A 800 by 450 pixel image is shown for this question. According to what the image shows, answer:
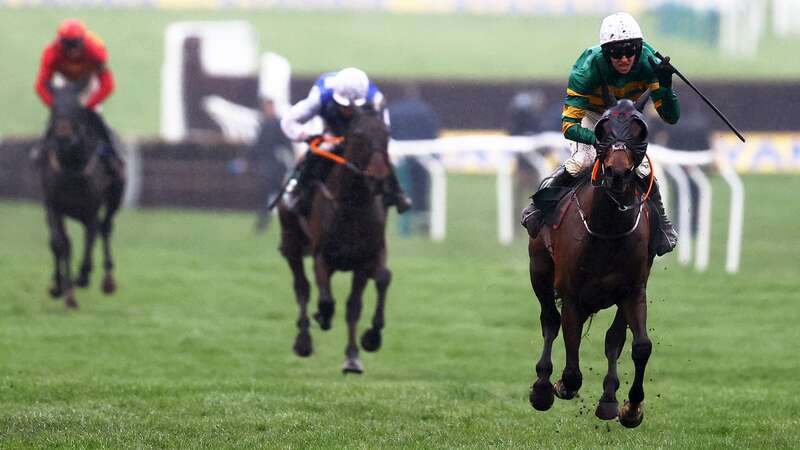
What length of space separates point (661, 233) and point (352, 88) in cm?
273

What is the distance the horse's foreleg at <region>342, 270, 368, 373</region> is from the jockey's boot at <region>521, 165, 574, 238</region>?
2322 mm

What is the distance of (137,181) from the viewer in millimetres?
23078

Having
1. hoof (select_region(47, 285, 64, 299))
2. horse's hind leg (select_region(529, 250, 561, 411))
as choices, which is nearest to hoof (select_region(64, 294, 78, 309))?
hoof (select_region(47, 285, 64, 299))

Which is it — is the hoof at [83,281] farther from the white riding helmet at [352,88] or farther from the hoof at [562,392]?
the hoof at [562,392]

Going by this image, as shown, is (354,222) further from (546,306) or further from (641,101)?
(641,101)

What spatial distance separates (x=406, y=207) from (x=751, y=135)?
53.8 feet

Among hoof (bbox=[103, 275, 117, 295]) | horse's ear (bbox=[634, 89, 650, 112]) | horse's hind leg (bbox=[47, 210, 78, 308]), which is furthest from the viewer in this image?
hoof (bbox=[103, 275, 117, 295])

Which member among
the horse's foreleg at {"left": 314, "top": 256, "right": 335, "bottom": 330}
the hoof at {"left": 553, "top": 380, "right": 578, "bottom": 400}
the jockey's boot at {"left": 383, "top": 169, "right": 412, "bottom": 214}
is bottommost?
the hoof at {"left": 553, "top": 380, "right": 578, "bottom": 400}

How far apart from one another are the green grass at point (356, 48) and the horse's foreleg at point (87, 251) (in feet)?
60.0

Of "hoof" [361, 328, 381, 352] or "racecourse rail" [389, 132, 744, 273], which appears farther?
"racecourse rail" [389, 132, 744, 273]

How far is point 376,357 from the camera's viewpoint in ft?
39.1

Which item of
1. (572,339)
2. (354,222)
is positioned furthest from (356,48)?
(572,339)

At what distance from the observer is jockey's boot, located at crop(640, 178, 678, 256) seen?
7.80 metres

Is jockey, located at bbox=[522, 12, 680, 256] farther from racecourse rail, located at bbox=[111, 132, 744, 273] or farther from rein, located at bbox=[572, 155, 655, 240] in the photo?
racecourse rail, located at bbox=[111, 132, 744, 273]
